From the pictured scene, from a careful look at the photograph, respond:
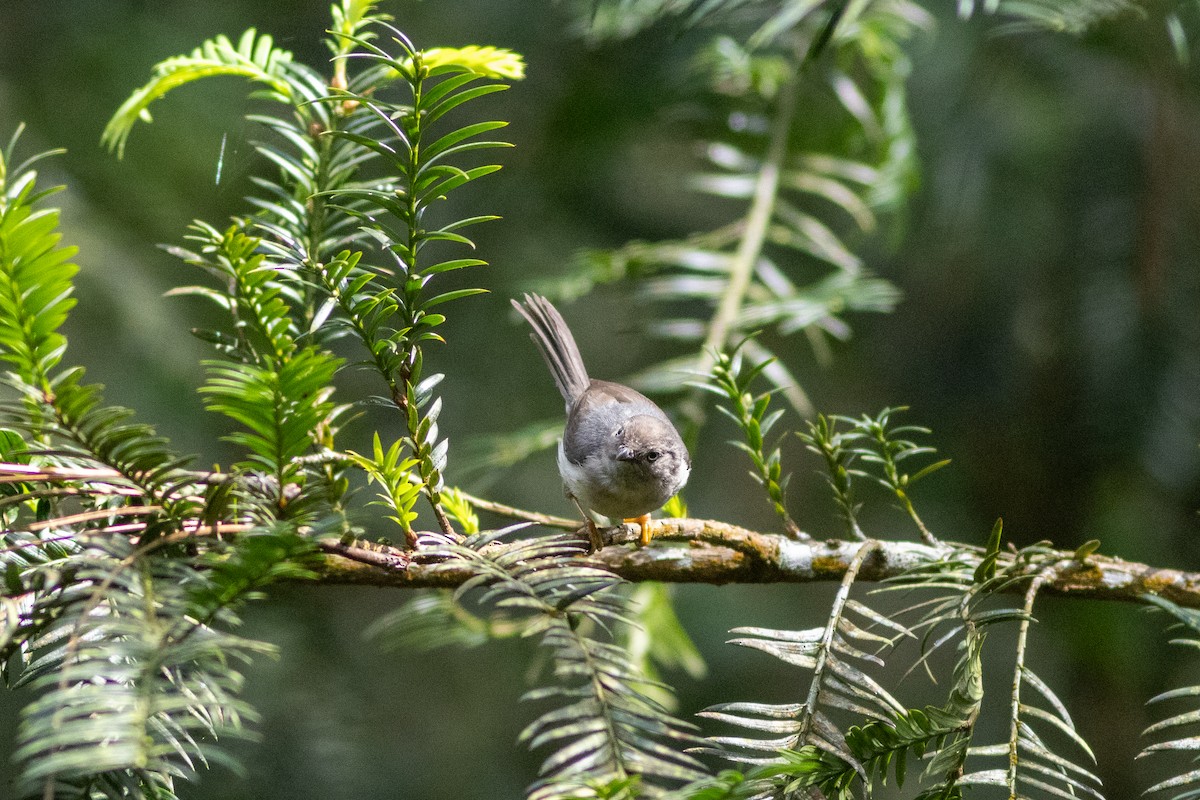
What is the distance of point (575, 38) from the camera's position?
10.0 feet

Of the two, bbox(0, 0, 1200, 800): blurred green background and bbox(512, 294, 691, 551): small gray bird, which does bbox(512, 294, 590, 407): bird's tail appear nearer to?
bbox(512, 294, 691, 551): small gray bird

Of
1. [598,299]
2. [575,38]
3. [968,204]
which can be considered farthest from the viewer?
[598,299]

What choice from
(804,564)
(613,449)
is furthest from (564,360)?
(804,564)

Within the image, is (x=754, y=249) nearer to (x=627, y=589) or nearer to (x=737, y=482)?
(x=627, y=589)

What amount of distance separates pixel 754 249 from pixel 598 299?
1.71 meters

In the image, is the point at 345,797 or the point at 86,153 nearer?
the point at 345,797

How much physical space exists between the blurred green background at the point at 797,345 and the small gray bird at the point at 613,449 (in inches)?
11.0

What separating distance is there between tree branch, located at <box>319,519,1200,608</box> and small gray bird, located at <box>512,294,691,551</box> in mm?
493

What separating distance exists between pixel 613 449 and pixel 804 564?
68cm

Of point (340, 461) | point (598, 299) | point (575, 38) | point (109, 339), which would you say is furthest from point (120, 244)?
point (340, 461)

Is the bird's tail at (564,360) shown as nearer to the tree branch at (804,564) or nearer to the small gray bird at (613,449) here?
the small gray bird at (613,449)

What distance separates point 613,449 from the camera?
1.85m

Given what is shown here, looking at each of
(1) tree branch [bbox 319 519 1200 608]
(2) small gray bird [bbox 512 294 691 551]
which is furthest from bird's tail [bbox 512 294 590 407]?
(1) tree branch [bbox 319 519 1200 608]

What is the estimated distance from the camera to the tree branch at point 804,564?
46.1 inches
